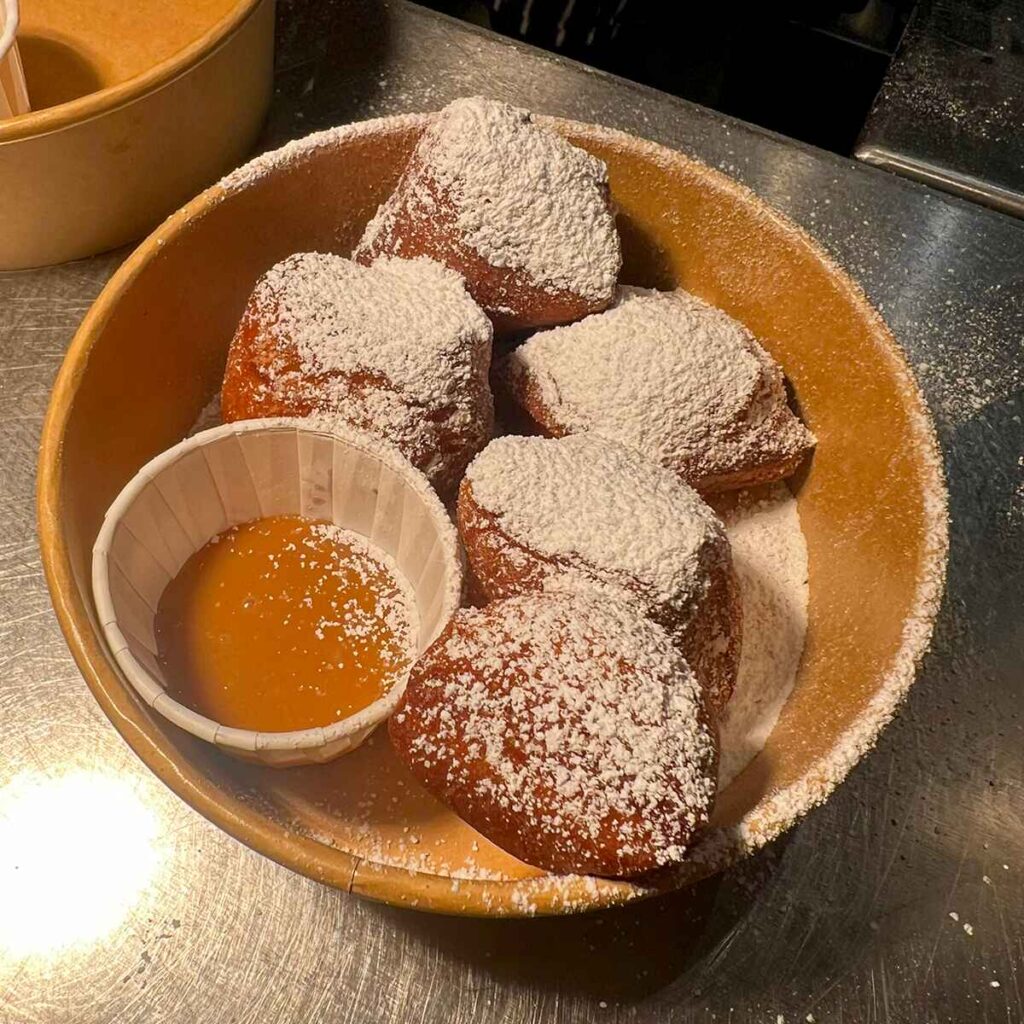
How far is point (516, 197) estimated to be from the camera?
A: 0.86 m

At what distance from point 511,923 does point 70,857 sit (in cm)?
36

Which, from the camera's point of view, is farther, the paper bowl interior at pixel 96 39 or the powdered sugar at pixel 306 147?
the paper bowl interior at pixel 96 39

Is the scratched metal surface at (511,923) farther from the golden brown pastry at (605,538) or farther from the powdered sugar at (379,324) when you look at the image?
the powdered sugar at (379,324)

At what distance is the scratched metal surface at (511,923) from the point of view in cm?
79

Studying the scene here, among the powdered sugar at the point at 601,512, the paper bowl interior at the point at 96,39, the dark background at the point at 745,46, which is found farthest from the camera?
the dark background at the point at 745,46

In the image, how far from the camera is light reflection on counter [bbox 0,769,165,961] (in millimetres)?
793

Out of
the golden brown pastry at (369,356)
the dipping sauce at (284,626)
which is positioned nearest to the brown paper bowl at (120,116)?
the golden brown pastry at (369,356)

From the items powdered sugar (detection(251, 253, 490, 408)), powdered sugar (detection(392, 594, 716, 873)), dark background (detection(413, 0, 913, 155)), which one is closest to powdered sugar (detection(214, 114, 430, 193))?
powdered sugar (detection(251, 253, 490, 408))

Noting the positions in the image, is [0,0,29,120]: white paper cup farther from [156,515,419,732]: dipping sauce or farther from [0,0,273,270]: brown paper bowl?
[156,515,419,732]: dipping sauce

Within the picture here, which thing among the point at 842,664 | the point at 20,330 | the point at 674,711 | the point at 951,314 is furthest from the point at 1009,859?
the point at 20,330

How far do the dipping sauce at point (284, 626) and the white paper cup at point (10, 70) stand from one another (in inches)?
19.5

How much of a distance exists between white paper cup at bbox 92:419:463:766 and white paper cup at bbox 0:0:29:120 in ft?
1.44

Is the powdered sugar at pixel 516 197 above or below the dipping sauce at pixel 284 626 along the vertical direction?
above

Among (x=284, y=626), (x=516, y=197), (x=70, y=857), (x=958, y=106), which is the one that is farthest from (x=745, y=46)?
(x=70, y=857)
